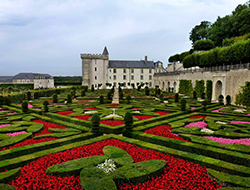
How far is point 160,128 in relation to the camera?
11.0 meters

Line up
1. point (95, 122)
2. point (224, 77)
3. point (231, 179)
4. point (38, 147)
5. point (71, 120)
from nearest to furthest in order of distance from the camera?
point (231, 179)
point (38, 147)
point (95, 122)
point (71, 120)
point (224, 77)

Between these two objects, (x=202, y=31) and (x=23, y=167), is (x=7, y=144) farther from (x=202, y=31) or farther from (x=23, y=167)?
(x=202, y=31)

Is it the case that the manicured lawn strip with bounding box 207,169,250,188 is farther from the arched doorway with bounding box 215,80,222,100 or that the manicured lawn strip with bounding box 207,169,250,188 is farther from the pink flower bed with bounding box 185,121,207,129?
the arched doorway with bounding box 215,80,222,100

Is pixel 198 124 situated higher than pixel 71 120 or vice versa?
pixel 71 120

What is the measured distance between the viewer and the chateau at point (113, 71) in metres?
55.3

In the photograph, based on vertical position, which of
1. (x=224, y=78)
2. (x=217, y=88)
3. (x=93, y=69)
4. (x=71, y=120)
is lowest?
(x=71, y=120)

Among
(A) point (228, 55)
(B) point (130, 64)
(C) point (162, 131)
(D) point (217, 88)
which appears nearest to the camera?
(C) point (162, 131)

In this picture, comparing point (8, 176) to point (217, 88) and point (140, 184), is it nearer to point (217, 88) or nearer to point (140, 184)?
point (140, 184)

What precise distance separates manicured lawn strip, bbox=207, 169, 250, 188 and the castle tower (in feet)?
171

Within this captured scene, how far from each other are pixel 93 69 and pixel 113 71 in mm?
6584

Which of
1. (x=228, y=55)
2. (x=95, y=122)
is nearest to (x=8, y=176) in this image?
(x=95, y=122)

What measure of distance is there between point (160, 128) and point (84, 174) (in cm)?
654

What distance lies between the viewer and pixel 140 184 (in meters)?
5.27

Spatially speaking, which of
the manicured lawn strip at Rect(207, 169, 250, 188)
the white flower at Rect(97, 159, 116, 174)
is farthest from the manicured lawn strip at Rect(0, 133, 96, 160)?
the manicured lawn strip at Rect(207, 169, 250, 188)
